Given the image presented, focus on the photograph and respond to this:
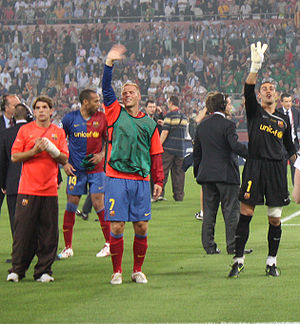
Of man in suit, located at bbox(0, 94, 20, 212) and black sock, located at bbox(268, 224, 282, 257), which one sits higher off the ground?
man in suit, located at bbox(0, 94, 20, 212)

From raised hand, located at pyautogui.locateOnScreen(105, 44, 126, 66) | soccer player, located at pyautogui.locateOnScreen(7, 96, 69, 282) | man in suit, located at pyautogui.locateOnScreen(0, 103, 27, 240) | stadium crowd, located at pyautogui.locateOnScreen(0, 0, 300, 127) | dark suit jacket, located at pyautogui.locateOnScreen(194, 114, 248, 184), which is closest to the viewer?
raised hand, located at pyautogui.locateOnScreen(105, 44, 126, 66)

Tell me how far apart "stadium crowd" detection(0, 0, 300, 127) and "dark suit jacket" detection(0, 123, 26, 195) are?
24.1 meters

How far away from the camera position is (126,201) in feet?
24.3

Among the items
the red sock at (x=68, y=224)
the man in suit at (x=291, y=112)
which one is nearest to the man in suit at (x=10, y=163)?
the red sock at (x=68, y=224)

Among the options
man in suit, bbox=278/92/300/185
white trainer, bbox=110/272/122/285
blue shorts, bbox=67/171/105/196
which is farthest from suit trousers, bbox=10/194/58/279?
man in suit, bbox=278/92/300/185

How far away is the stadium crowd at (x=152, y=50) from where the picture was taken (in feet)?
112

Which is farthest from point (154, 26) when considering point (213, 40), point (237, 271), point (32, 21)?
point (237, 271)

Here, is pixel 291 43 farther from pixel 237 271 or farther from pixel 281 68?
pixel 237 271

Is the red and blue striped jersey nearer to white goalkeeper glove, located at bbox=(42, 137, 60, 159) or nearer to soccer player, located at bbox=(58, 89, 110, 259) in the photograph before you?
soccer player, located at bbox=(58, 89, 110, 259)

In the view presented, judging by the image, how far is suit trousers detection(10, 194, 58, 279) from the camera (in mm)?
7730

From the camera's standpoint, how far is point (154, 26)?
3688 cm

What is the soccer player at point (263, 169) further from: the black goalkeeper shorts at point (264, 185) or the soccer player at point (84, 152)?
the soccer player at point (84, 152)

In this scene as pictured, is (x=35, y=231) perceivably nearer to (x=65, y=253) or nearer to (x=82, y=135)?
(x=65, y=253)

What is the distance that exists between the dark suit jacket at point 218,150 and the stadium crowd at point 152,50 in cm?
2307
